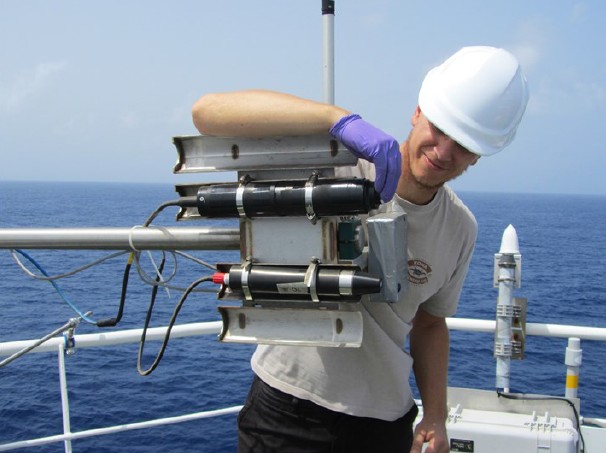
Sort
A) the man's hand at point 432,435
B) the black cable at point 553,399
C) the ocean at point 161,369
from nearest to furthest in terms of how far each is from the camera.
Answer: the man's hand at point 432,435 → the black cable at point 553,399 → the ocean at point 161,369

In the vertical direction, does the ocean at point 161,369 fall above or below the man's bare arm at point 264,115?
below

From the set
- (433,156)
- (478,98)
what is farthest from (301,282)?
(478,98)

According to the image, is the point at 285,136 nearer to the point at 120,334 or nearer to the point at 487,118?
the point at 487,118

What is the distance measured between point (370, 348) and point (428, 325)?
362mm

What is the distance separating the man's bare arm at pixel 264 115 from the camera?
1.27 meters

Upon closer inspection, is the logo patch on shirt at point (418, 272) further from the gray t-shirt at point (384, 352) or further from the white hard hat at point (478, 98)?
the white hard hat at point (478, 98)

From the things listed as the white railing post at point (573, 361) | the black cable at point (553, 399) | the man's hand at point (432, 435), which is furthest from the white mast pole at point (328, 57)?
the white railing post at point (573, 361)

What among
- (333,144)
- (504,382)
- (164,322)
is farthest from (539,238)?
(333,144)

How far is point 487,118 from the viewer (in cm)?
153

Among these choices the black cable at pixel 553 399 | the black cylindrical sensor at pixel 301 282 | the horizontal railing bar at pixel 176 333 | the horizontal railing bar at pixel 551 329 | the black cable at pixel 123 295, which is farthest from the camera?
the horizontal railing bar at pixel 551 329

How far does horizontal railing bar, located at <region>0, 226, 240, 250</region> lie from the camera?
130 cm

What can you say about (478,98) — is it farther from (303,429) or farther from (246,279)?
(303,429)

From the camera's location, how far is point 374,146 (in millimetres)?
1240

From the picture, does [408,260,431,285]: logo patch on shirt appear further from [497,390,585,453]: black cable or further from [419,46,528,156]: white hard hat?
[497,390,585,453]: black cable
